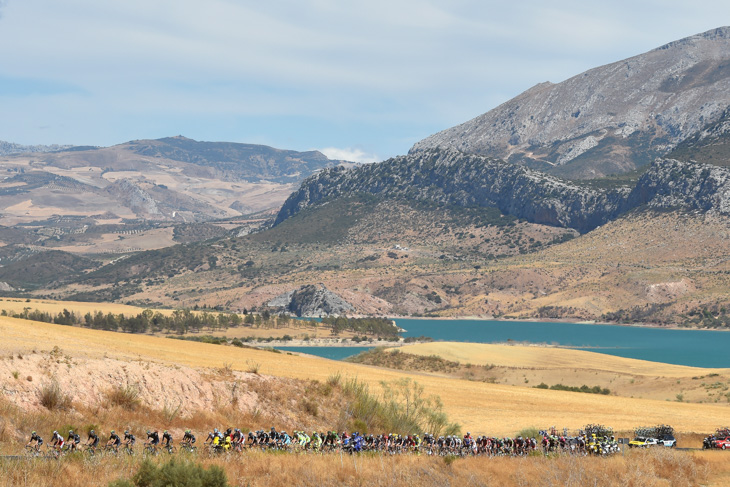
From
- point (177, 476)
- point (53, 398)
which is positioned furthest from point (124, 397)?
point (177, 476)

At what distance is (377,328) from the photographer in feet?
592

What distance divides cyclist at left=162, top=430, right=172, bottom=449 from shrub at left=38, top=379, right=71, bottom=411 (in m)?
3.84

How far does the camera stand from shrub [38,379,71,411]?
2748cm

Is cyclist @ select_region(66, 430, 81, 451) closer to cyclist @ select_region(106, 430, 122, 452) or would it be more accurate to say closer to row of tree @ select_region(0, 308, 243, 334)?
cyclist @ select_region(106, 430, 122, 452)

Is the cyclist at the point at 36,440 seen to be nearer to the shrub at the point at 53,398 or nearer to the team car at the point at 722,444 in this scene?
the shrub at the point at 53,398

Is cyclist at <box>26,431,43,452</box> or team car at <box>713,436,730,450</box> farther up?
cyclist at <box>26,431,43,452</box>

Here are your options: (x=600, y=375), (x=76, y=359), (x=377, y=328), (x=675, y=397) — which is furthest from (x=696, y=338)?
(x=76, y=359)

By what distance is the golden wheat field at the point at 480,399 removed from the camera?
41406mm

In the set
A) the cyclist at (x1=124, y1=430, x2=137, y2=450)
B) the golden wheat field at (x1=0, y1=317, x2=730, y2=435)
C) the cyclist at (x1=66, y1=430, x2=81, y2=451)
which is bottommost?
the golden wheat field at (x1=0, y1=317, x2=730, y2=435)

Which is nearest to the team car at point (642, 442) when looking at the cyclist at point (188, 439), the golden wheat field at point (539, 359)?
the cyclist at point (188, 439)

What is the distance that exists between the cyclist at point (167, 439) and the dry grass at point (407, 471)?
2.17 m

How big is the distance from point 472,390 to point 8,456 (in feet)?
156

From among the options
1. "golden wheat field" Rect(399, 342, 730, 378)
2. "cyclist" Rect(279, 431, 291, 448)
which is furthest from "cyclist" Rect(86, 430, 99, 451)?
"golden wheat field" Rect(399, 342, 730, 378)

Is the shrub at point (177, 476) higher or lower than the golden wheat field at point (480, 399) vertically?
higher
